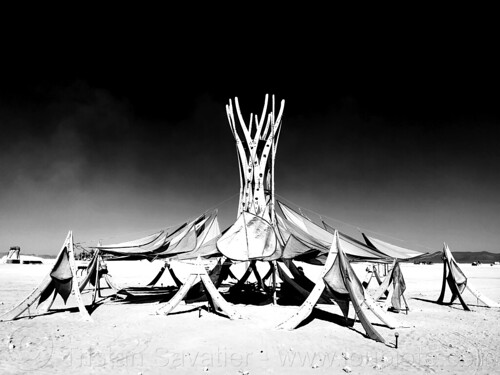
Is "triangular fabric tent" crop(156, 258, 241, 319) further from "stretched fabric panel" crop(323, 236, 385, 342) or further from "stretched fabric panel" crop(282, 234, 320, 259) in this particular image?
"stretched fabric panel" crop(323, 236, 385, 342)

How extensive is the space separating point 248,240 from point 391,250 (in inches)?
213

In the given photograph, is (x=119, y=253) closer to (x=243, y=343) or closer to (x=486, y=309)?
(x=243, y=343)

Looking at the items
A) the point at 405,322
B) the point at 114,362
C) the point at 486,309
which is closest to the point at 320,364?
the point at 114,362

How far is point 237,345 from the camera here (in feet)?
22.6

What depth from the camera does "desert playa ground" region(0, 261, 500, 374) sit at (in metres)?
5.67

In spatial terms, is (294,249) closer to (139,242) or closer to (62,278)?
(139,242)

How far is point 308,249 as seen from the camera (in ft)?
32.1

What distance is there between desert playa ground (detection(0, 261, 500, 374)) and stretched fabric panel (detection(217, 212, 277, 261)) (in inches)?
72.2

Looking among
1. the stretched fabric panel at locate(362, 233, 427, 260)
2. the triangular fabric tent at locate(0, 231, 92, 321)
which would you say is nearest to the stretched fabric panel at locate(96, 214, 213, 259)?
the triangular fabric tent at locate(0, 231, 92, 321)

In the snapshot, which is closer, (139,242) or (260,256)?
(260,256)

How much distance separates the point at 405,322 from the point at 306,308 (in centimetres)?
318

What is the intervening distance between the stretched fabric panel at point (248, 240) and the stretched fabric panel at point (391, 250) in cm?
396

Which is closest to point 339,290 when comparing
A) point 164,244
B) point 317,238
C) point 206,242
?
point 317,238

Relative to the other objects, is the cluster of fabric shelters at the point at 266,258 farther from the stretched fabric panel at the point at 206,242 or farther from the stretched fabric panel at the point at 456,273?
the stretched fabric panel at the point at 456,273
